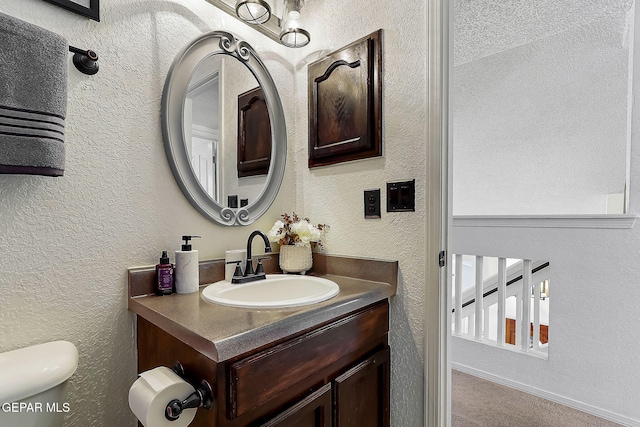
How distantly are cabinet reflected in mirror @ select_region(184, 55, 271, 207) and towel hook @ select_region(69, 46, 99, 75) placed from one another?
11.8 inches

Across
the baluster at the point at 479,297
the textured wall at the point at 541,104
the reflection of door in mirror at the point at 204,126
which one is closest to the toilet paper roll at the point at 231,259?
the reflection of door in mirror at the point at 204,126

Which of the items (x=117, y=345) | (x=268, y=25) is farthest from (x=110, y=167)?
(x=268, y=25)

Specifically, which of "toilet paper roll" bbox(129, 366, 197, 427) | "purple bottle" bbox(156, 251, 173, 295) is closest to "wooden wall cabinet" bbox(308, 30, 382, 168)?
"purple bottle" bbox(156, 251, 173, 295)

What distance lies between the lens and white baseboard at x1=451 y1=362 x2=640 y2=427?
1684 millimetres

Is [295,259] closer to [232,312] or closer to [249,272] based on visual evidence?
[249,272]

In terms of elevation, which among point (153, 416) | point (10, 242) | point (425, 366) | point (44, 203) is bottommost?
point (425, 366)

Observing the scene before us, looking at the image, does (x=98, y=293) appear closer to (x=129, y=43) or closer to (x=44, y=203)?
(x=44, y=203)

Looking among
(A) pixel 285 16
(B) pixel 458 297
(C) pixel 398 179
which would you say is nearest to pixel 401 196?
(C) pixel 398 179

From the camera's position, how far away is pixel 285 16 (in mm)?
1340

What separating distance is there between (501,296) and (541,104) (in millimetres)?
1422

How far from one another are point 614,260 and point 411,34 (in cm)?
173

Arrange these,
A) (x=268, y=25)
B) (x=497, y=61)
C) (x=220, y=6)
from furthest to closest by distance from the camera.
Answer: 1. (x=497, y=61)
2. (x=268, y=25)
3. (x=220, y=6)

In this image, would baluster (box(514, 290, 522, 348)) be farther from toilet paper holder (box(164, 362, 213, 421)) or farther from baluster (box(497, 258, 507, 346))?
toilet paper holder (box(164, 362, 213, 421))

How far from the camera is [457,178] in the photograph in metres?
2.69
